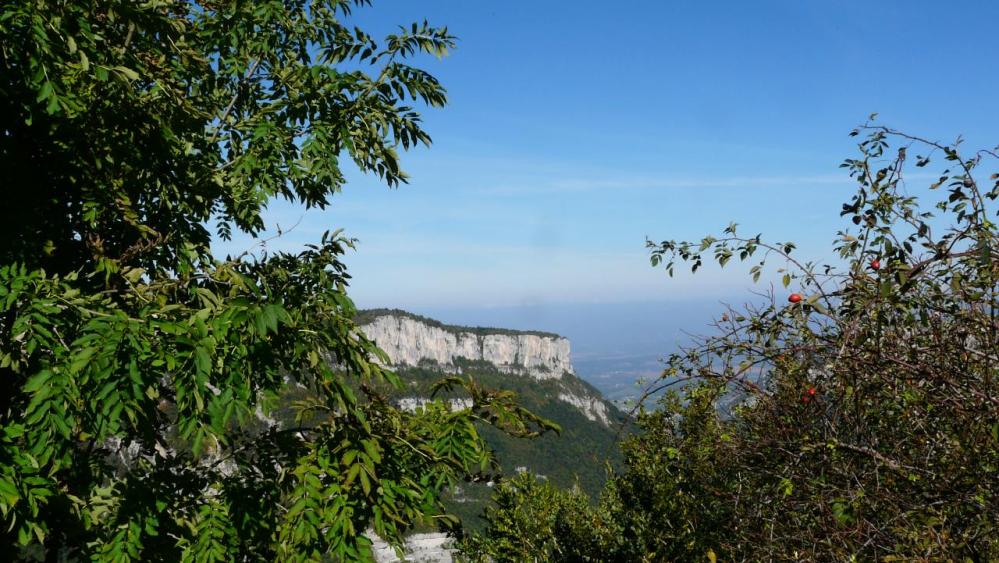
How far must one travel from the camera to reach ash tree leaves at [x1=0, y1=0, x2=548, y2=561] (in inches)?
130

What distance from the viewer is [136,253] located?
485 centimetres

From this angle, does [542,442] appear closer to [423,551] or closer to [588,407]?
[588,407]

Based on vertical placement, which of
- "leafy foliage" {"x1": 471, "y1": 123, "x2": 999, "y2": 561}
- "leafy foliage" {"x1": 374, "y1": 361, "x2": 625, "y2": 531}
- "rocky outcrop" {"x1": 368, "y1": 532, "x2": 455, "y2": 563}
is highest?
"leafy foliage" {"x1": 471, "y1": 123, "x2": 999, "y2": 561}

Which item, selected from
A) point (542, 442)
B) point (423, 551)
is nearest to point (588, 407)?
point (542, 442)

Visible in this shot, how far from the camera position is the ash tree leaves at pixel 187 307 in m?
3.29

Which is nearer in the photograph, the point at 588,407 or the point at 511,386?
the point at 511,386

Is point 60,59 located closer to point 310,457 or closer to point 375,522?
point 310,457

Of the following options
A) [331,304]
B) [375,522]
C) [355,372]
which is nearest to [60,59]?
[331,304]

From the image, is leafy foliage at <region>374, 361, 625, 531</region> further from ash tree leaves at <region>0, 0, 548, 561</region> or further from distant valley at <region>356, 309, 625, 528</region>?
ash tree leaves at <region>0, 0, 548, 561</region>

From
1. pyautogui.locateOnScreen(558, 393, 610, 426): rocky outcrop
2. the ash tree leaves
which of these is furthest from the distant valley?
the ash tree leaves

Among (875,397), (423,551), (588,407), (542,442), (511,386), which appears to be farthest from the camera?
(588,407)

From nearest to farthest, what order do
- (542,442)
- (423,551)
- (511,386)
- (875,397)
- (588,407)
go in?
(875,397)
(423,551)
(542,442)
(511,386)
(588,407)

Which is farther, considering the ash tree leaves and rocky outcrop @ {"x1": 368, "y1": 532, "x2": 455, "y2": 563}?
rocky outcrop @ {"x1": 368, "y1": 532, "x2": 455, "y2": 563}

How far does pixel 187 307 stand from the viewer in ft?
14.2
